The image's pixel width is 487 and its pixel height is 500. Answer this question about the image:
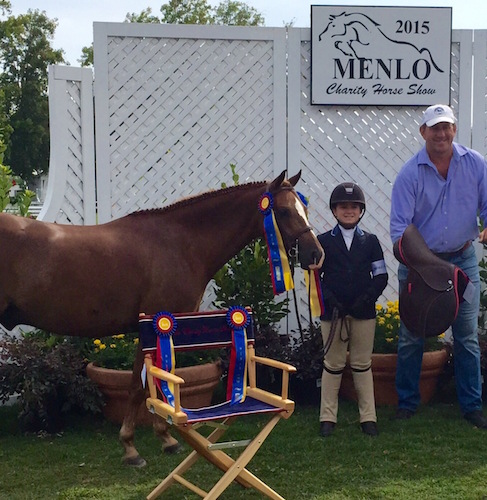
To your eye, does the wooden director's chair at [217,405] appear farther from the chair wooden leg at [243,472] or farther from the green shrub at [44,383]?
the green shrub at [44,383]

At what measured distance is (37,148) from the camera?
29359 mm

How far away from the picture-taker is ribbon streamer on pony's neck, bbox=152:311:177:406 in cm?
341

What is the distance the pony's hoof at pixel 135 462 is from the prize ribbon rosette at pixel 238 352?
33.5 inches

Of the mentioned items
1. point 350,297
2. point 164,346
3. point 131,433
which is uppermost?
point 350,297

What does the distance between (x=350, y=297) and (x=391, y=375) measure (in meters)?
1.20

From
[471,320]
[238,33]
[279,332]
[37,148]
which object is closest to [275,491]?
[471,320]

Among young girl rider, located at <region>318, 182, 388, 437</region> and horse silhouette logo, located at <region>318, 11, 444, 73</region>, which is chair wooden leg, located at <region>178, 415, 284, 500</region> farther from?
horse silhouette logo, located at <region>318, 11, 444, 73</region>

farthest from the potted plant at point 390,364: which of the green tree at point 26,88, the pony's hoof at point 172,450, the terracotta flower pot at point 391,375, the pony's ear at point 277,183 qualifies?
the green tree at point 26,88

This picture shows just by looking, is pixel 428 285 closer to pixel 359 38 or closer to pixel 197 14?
pixel 359 38

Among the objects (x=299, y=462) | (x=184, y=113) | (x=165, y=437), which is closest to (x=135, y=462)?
(x=165, y=437)

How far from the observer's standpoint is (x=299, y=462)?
4.11m

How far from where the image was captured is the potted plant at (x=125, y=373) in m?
4.78

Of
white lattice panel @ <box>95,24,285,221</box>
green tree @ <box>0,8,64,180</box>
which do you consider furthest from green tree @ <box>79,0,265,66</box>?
white lattice panel @ <box>95,24,285,221</box>

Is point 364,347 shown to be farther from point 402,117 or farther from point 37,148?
point 37,148
